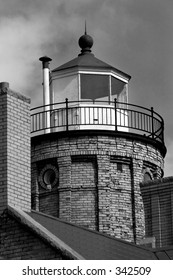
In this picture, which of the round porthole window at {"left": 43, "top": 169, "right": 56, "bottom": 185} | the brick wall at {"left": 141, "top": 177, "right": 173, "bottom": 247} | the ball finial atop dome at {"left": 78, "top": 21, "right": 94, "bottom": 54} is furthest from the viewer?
the ball finial atop dome at {"left": 78, "top": 21, "right": 94, "bottom": 54}

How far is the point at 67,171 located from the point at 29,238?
1974cm

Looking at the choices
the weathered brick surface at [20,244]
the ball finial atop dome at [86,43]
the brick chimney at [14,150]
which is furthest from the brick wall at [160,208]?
the ball finial atop dome at [86,43]

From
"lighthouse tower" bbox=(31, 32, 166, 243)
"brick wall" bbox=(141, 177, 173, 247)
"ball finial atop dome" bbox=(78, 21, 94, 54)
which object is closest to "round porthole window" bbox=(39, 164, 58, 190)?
"lighthouse tower" bbox=(31, 32, 166, 243)

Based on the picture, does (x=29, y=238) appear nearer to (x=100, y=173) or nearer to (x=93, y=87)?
(x=100, y=173)

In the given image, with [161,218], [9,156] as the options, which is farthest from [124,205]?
[9,156]

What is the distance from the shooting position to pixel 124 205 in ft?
122

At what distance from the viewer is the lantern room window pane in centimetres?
3906

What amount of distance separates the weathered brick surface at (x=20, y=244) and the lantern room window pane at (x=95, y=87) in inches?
850

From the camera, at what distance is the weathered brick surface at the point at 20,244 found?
55.3 feet

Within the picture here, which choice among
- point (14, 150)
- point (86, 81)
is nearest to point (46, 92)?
point (86, 81)

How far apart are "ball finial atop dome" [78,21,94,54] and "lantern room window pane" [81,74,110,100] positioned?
170cm

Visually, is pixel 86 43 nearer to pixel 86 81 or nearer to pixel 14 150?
pixel 86 81

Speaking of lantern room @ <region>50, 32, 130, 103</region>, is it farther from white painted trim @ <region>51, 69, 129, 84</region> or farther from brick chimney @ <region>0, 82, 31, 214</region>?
brick chimney @ <region>0, 82, 31, 214</region>

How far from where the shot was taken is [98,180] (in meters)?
36.9
